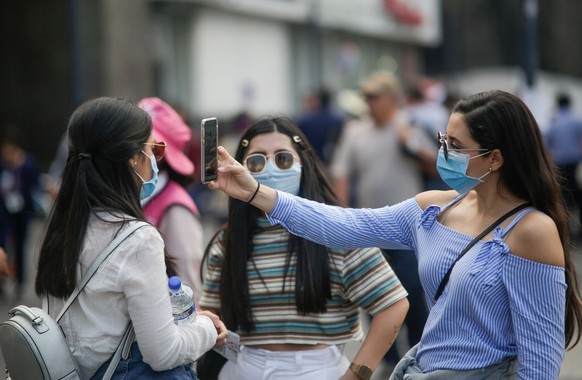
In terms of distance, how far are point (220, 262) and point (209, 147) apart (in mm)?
854

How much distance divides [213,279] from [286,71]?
29.1 metres

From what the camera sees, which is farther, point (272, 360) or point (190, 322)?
point (272, 360)

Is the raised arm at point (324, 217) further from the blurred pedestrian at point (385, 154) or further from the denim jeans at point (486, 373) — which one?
the blurred pedestrian at point (385, 154)

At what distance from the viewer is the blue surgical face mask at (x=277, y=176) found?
13.4 ft

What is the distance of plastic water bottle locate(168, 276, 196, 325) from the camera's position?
11.3 ft

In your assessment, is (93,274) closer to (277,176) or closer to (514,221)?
(277,176)

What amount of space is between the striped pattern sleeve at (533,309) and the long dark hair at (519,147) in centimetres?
22

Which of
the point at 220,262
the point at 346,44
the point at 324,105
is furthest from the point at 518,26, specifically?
the point at 220,262

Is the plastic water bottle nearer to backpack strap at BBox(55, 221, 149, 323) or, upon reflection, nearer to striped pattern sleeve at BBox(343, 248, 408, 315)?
backpack strap at BBox(55, 221, 149, 323)

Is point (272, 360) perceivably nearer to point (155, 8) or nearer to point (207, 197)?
point (207, 197)

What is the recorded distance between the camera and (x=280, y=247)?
4105 millimetres

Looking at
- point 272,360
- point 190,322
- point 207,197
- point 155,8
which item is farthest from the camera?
point 155,8

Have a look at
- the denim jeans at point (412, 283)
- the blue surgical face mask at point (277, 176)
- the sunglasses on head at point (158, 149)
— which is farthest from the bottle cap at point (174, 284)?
the denim jeans at point (412, 283)

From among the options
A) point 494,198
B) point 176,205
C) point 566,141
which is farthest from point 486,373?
point 566,141
